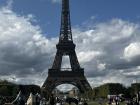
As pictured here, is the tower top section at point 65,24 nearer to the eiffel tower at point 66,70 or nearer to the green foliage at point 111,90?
the eiffel tower at point 66,70

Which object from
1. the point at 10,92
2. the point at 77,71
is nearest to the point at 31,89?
the point at 10,92

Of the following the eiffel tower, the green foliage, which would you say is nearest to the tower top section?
the eiffel tower

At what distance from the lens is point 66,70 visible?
125 metres

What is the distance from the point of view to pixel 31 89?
4198 inches

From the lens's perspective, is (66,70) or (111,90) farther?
(66,70)

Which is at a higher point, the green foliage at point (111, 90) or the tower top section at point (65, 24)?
the tower top section at point (65, 24)

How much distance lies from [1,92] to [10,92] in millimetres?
4200

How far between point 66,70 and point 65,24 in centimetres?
1288

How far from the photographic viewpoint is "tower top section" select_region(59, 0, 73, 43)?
11806cm

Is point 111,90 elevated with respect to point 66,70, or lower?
lower

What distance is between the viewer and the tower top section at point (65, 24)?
118062mm

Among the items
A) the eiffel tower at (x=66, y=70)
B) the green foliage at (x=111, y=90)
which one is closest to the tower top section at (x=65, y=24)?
the eiffel tower at (x=66, y=70)

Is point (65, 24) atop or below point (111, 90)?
atop

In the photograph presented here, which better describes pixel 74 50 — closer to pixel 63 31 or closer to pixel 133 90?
pixel 63 31
